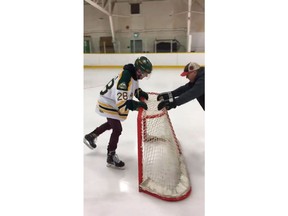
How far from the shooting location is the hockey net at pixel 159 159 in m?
1.31

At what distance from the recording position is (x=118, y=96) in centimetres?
143

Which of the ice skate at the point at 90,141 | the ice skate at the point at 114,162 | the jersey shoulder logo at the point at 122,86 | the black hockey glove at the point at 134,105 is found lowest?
the ice skate at the point at 114,162

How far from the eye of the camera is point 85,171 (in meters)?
1.61

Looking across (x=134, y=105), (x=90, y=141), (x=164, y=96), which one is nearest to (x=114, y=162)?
(x=90, y=141)

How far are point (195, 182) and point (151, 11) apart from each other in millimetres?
12258


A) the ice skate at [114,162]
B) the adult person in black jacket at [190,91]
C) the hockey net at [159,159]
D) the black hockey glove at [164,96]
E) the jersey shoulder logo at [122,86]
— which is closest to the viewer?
the hockey net at [159,159]

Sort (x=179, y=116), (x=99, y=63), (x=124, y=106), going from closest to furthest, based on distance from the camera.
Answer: (x=124, y=106), (x=179, y=116), (x=99, y=63)

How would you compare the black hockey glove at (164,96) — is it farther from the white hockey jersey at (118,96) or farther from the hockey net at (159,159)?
the white hockey jersey at (118,96)

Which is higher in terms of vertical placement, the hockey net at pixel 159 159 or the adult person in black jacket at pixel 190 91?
the adult person in black jacket at pixel 190 91

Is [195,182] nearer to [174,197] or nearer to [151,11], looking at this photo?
[174,197]

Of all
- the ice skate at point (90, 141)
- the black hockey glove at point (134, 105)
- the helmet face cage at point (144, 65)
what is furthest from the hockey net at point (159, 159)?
the ice skate at point (90, 141)

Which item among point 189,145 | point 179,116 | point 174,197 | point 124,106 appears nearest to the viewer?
point 174,197

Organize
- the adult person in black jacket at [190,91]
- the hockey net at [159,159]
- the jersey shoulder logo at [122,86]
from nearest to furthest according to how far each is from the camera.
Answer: the hockey net at [159,159] → the jersey shoulder logo at [122,86] → the adult person in black jacket at [190,91]
